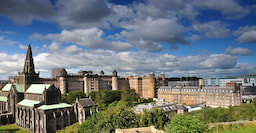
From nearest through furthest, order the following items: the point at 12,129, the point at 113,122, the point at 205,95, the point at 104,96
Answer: the point at 113,122 → the point at 12,129 → the point at 104,96 → the point at 205,95

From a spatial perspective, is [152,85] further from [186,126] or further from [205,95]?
[186,126]

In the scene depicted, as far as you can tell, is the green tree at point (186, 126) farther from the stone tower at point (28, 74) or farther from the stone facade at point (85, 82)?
the stone facade at point (85, 82)

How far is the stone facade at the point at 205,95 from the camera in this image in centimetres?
9669

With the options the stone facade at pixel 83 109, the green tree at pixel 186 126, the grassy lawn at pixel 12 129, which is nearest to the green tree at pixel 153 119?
the green tree at pixel 186 126

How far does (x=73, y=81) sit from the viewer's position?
141 meters

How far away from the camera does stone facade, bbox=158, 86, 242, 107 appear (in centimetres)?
9669

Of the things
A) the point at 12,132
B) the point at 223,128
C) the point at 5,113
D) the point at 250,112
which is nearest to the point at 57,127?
the point at 12,132

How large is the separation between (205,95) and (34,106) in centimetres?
8843

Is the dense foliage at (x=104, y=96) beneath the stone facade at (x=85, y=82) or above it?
beneath

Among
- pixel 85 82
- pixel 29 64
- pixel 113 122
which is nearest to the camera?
pixel 113 122

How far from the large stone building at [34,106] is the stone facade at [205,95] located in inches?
2619

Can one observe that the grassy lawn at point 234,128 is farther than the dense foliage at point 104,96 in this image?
No

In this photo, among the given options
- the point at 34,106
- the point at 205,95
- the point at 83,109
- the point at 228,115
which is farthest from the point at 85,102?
the point at 205,95

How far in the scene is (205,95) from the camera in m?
109
